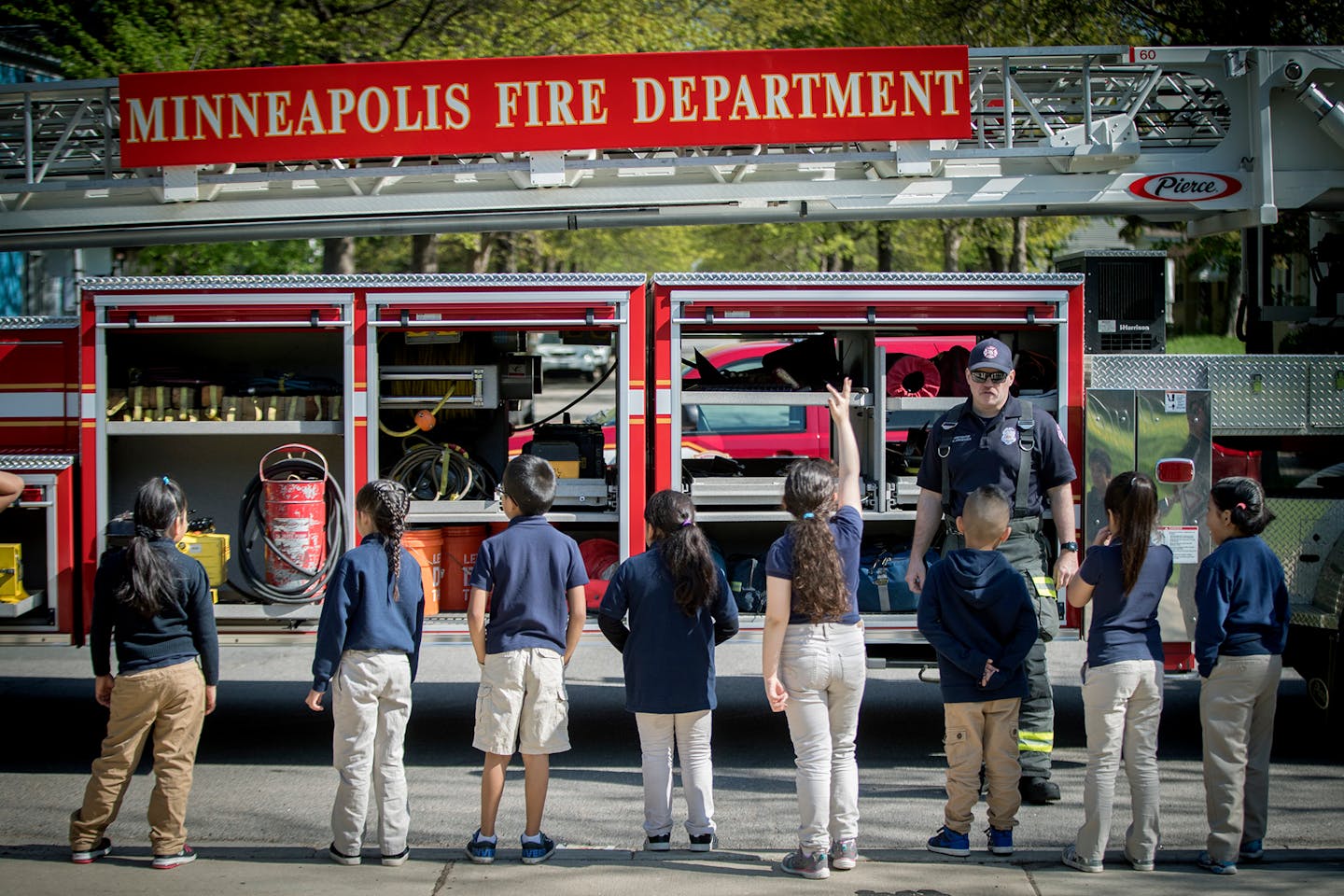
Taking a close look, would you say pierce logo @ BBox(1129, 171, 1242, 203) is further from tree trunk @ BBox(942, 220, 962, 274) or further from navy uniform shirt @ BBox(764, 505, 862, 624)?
tree trunk @ BBox(942, 220, 962, 274)

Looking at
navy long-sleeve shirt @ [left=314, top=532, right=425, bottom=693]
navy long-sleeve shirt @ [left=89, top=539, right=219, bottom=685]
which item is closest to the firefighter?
navy long-sleeve shirt @ [left=314, top=532, right=425, bottom=693]

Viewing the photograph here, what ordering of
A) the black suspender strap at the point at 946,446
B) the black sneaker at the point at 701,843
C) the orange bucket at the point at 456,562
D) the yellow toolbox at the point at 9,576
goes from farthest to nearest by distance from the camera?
the orange bucket at the point at 456,562 → the yellow toolbox at the point at 9,576 → the black suspender strap at the point at 946,446 → the black sneaker at the point at 701,843

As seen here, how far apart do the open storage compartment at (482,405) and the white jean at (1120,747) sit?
2478mm

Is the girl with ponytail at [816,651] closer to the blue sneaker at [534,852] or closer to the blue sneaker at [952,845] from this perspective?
the blue sneaker at [952,845]

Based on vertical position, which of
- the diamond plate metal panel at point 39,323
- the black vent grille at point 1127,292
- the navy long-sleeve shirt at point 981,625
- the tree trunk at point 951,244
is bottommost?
the navy long-sleeve shirt at point 981,625

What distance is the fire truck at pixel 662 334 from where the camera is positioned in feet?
21.8

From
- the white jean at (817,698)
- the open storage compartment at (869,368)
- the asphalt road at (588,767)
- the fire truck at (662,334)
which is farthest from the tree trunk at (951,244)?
Result: the white jean at (817,698)

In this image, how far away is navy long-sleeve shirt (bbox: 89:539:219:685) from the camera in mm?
5109

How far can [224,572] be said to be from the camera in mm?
6879

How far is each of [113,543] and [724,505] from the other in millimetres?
3156

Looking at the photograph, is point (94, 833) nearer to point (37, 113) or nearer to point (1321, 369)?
point (37, 113)

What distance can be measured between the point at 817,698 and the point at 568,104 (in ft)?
11.7

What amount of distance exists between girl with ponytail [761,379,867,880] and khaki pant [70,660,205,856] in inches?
90.3

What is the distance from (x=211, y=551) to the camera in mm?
6770
